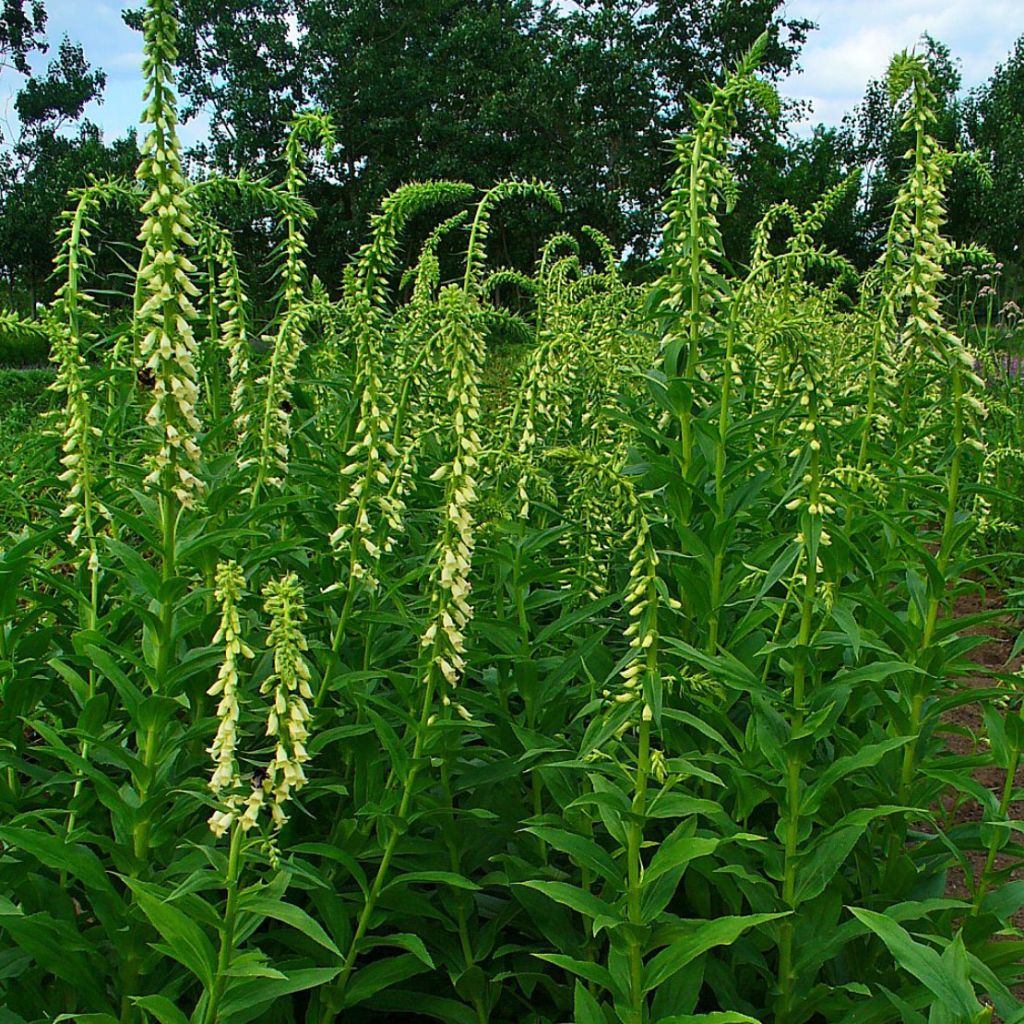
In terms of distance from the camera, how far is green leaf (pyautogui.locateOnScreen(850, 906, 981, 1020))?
1899 mm

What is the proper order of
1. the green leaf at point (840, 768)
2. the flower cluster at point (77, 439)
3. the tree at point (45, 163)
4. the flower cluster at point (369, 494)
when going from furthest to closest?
the tree at point (45, 163) → the flower cluster at point (77, 439) → the flower cluster at point (369, 494) → the green leaf at point (840, 768)

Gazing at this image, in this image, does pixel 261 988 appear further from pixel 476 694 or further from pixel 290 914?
pixel 476 694

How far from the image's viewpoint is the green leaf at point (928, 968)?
1.90 metres

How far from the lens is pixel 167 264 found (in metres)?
2.45

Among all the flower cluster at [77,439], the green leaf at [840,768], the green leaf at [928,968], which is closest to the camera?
the green leaf at [928,968]

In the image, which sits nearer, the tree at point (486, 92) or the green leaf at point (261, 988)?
the green leaf at point (261, 988)

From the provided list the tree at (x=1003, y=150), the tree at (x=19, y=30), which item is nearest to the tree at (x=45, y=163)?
the tree at (x=19, y=30)

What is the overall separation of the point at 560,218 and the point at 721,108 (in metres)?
38.0

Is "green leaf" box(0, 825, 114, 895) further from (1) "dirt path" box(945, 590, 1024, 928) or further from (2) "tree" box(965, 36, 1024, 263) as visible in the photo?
(2) "tree" box(965, 36, 1024, 263)

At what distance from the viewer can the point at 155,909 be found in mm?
2111

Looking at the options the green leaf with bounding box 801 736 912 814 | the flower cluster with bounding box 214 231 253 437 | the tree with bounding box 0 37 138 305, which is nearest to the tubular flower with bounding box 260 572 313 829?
the green leaf with bounding box 801 736 912 814

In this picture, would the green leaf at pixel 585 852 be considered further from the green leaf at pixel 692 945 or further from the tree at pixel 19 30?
the tree at pixel 19 30

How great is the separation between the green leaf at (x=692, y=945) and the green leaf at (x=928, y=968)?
0.27 m

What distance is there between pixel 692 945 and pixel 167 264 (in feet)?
7.03
